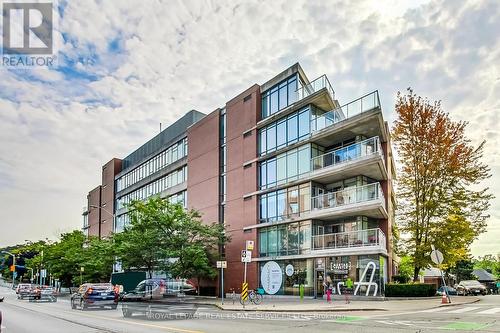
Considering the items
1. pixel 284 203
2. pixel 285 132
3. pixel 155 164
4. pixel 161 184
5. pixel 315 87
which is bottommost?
pixel 284 203

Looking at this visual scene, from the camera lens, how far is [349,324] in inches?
594

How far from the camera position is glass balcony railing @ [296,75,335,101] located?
33.8 metres

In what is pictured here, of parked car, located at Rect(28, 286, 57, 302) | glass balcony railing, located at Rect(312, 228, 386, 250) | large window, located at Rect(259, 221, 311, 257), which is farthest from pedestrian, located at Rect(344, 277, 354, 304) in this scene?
parked car, located at Rect(28, 286, 57, 302)

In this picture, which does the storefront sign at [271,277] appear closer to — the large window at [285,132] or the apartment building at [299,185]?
the apartment building at [299,185]

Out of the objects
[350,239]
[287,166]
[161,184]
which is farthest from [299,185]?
[161,184]

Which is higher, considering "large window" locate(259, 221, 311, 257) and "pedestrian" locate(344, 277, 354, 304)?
"large window" locate(259, 221, 311, 257)

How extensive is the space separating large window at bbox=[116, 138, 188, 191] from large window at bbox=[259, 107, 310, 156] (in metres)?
14.8

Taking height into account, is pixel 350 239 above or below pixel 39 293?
above

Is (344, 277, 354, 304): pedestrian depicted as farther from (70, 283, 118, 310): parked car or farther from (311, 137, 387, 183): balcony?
(70, 283, 118, 310): parked car

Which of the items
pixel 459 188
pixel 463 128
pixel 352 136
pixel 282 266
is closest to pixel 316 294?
pixel 282 266

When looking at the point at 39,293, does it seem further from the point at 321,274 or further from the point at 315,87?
the point at 315,87

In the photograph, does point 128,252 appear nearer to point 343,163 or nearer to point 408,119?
point 343,163

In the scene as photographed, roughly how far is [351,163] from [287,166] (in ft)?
21.0

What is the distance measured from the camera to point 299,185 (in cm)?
3453
